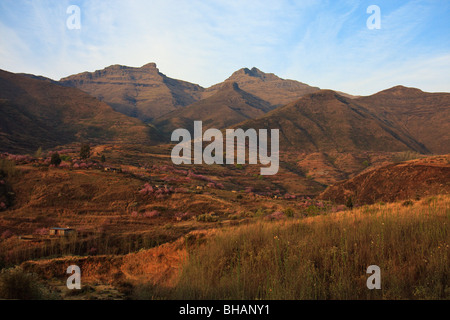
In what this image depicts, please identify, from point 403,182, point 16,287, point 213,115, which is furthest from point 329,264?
point 213,115

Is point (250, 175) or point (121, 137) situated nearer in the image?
point (250, 175)

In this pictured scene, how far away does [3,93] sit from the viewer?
113125 mm

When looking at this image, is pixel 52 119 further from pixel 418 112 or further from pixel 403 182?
pixel 418 112

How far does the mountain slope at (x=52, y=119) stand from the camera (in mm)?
72769

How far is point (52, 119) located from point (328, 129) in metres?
97.7

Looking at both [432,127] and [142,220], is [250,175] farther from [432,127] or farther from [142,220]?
[432,127]

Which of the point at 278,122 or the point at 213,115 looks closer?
the point at 278,122

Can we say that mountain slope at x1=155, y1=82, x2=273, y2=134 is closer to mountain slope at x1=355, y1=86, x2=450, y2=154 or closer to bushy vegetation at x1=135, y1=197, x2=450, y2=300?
mountain slope at x1=355, y1=86, x2=450, y2=154

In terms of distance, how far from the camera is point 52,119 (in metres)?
102

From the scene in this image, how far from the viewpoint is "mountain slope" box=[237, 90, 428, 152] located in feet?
294

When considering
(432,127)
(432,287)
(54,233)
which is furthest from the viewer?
(432,127)
